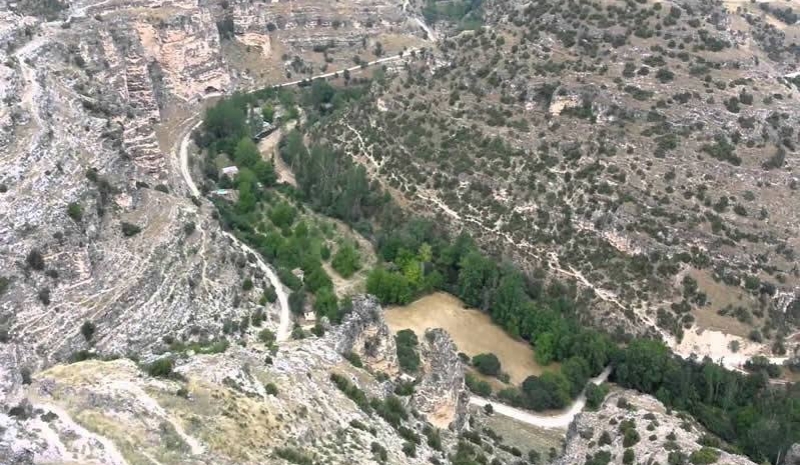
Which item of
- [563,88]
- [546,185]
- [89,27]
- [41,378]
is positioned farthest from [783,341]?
[89,27]

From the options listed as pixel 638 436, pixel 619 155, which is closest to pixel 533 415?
pixel 638 436

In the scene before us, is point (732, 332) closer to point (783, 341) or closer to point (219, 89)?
point (783, 341)

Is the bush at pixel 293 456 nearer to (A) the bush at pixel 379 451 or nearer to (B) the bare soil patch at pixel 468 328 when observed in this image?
(A) the bush at pixel 379 451

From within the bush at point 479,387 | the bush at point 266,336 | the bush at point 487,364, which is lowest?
the bush at point 487,364

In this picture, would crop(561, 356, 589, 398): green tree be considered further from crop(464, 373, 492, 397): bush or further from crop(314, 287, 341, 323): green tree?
crop(314, 287, 341, 323): green tree

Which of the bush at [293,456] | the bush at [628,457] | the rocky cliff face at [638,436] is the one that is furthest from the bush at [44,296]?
the bush at [628,457]
